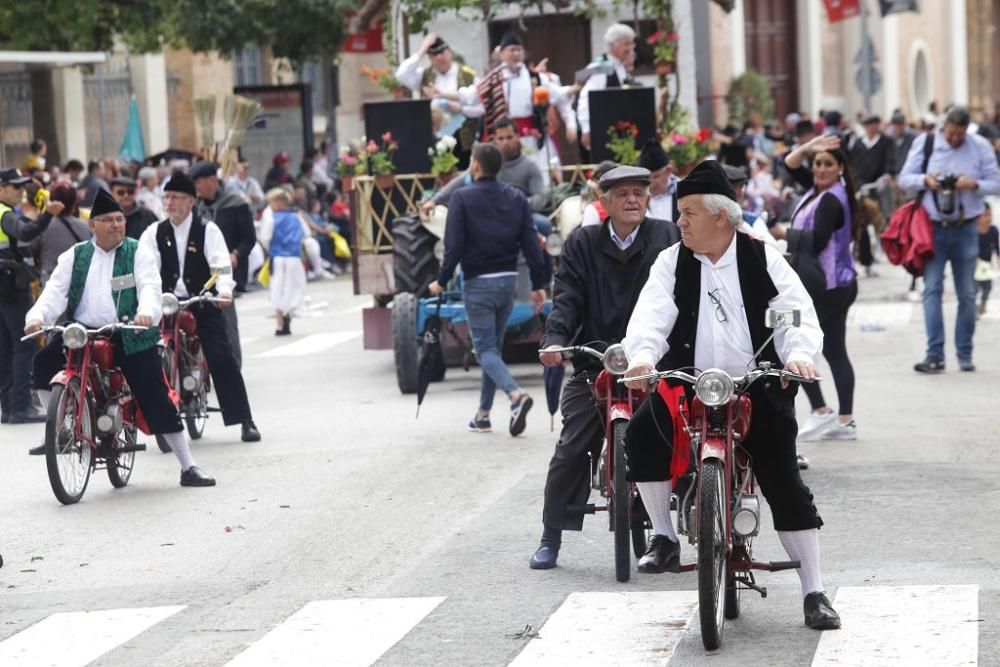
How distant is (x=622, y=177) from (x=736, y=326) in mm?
1761

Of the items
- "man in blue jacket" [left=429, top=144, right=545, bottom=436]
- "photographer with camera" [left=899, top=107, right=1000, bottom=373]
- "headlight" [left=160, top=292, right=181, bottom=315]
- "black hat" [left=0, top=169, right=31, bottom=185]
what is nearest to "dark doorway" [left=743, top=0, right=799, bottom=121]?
"photographer with camera" [left=899, top=107, right=1000, bottom=373]

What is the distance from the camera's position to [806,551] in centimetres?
739

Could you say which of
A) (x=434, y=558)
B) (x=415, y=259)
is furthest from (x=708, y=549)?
(x=415, y=259)

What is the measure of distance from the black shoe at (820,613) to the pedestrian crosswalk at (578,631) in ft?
0.17

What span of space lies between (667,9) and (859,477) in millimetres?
8231

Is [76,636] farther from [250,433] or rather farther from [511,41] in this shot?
[511,41]

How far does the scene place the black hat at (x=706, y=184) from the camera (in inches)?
293

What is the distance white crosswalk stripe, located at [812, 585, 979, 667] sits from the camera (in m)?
6.93

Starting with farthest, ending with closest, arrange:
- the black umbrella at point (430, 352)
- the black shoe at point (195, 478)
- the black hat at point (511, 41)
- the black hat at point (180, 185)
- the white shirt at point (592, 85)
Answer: the white shirt at point (592, 85), the black hat at point (511, 41), the black umbrella at point (430, 352), the black hat at point (180, 185), the black shoe at point (195, 478)

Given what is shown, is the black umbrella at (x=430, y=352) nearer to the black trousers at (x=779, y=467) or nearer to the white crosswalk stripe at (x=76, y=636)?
the white crosswalk stripe at (x=76, y=636)

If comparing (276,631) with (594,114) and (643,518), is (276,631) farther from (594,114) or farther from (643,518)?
(594,114)

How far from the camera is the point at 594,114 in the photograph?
16922mm

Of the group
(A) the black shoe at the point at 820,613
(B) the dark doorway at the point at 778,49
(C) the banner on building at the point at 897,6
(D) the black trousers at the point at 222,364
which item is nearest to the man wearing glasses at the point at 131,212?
(D) the black trousers at the point at 222,364

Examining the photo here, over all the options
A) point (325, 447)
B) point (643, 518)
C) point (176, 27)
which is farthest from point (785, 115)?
point (643, 518)
